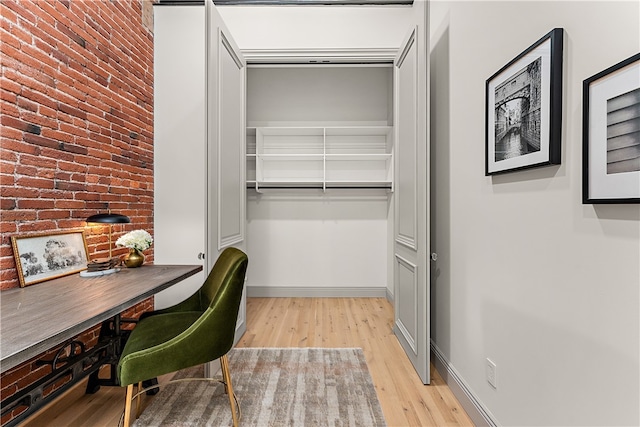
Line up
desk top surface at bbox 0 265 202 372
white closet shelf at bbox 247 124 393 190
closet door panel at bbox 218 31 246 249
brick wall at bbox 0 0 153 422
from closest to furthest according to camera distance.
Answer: desk top surface at bbox 0 265 202 372
brick wall at bbox 0 0 153 422
closet door panel at bbox 218 31 246 249
white closet shelf at bbox 247 124 393 190

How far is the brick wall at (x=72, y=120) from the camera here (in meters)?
1.86

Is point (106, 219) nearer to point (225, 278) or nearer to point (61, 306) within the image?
point (61, 306)

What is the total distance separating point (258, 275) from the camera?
14.5 ft

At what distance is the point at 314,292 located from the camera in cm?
441

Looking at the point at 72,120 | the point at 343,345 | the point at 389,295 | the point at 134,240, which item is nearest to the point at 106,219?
the point at 134,240

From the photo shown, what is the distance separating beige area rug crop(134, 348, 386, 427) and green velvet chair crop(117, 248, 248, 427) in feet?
0.77

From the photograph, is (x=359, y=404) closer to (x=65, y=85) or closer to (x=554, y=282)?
(x=554, y=282)

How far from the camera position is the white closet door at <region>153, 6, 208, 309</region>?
10.5 feet

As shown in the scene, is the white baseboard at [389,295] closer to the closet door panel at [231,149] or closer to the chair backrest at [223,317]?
the closet door panel at [231,149]

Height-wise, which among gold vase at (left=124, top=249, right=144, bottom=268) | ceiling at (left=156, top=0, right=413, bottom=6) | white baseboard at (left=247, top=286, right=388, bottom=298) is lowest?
white baseboard at (left=247, top=286, right=388, bottom=298)

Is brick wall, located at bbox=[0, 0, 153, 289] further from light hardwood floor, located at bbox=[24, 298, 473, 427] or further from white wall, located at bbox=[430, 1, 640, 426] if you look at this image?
white wall, located at bbox=[430, 1, 640, 426]

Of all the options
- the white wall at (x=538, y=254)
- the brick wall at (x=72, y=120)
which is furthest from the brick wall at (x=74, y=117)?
the white wall at (x=538, y=254)

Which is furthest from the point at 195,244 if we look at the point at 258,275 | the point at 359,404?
the point at 359,404

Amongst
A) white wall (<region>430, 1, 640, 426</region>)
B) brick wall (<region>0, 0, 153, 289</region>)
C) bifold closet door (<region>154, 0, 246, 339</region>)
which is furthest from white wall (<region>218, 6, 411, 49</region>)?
white wall (<region>430, 1, 640, 426</region>)
